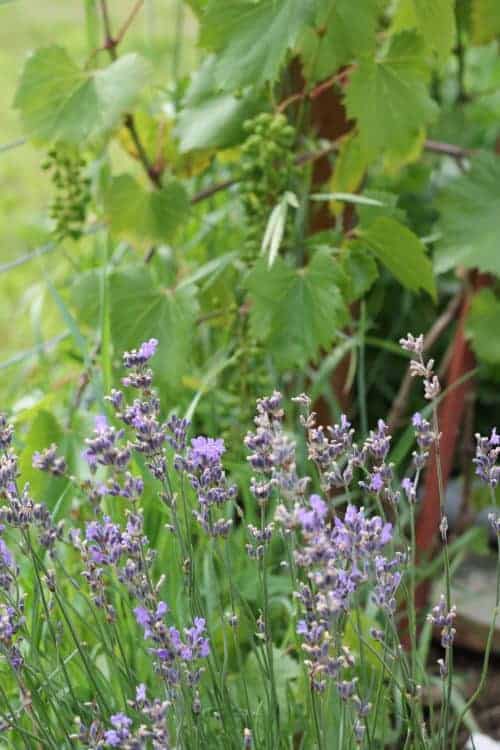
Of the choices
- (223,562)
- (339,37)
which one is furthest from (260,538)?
(339,37)

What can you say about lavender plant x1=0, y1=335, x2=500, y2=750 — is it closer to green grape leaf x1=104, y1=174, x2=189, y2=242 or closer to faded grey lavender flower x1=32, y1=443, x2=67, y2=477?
faded grey lavender flower x1=32, y1=443, x2=67, y2=477

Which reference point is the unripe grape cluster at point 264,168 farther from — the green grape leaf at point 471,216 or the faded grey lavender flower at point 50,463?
the faded grey lavender flower at point 50,463

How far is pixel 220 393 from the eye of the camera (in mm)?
2311

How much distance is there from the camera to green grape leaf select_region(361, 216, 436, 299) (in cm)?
176

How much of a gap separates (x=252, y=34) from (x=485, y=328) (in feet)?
2.36

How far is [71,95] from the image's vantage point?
1805 millimetres

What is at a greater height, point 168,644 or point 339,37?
point 339,37

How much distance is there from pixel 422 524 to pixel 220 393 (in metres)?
0.47

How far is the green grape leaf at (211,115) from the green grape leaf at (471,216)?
353 mm

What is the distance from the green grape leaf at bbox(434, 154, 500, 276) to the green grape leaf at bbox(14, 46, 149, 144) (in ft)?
1.79

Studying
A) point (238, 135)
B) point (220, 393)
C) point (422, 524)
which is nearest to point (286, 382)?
point (220, 393)

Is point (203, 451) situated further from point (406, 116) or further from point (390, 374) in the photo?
point (390, 374)

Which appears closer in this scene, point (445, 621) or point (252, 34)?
point (445, 621)

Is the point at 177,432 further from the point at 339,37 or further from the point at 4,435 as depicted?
the point at 339,37
